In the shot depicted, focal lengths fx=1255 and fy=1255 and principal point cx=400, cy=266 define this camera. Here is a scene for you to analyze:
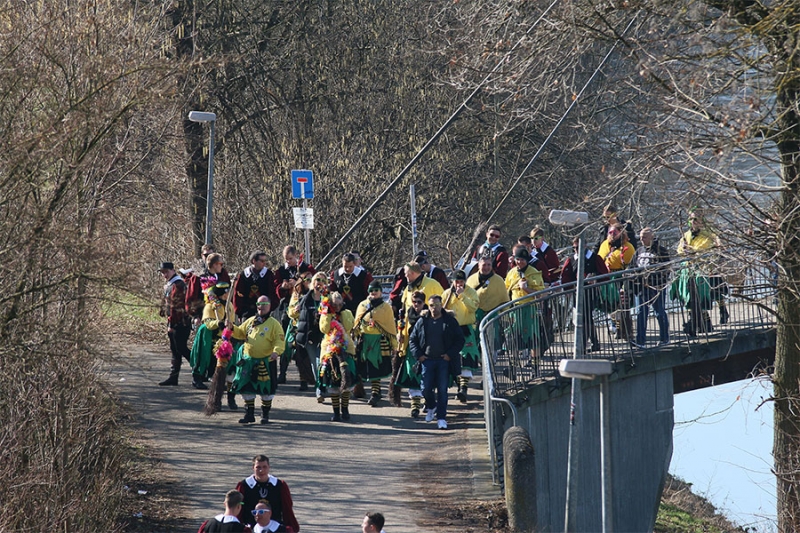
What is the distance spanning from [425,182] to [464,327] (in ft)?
39.7

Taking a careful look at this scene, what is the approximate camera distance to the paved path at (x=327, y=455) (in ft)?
43.6

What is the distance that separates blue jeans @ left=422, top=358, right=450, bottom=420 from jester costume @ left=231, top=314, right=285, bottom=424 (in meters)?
1.91

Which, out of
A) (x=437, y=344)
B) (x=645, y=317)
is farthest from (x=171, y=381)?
(x=645, y=317)

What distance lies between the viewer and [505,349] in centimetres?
1761

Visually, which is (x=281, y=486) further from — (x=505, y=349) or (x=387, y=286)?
(x=387, y=286)

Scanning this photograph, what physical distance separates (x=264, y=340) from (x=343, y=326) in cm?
117

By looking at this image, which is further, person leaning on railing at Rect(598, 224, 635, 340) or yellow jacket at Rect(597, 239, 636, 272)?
yellow jacket at Rect(597, 239, 636, 272)

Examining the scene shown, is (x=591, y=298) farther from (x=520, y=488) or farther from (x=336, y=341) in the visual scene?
(x=520, y=488)

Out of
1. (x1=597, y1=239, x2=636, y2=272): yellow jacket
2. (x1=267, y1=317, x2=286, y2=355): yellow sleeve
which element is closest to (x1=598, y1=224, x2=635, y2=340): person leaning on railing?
(x1=597, y1=239, x2=636, y2=272): yellow jacket

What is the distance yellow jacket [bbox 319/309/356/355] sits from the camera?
1656 cm

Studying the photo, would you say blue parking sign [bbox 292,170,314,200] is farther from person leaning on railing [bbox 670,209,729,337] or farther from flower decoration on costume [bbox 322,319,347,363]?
person leaning on railing [bbox 670,209,729,337]

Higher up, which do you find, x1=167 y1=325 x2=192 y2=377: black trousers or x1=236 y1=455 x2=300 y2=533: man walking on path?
x1=167 y1=325 x2=192 y2=377: black trousers

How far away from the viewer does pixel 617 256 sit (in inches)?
798

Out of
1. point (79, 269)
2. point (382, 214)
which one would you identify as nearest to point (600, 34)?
point (79, 269)
